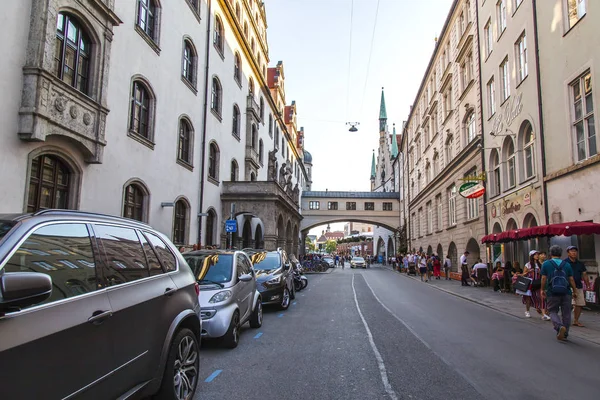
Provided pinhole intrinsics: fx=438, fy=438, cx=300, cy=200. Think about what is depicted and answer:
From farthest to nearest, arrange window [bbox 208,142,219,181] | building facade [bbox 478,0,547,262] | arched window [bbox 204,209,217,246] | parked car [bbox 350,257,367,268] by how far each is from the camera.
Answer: parked car [bbox 350,257,367,268] → window [bbox 208,142,219,181] → arched window [bbox 204,209,217,246] → building facade [bbox 478,0,547,262]

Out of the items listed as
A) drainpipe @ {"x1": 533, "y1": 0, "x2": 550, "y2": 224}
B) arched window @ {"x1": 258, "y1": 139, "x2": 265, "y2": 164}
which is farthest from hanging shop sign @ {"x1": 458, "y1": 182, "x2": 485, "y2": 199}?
arched window @ {"x1": 258, "y1": 139, "x2": 265, "y2": 164}

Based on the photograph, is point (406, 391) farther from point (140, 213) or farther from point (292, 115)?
point (292, 115)

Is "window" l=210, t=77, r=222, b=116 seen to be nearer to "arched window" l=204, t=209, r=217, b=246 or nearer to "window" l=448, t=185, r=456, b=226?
"arched window" l=204, t=209, r=217, b=246

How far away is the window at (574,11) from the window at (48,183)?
51.9 feet

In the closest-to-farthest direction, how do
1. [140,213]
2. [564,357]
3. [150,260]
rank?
[150,260] → [564,357] → [140,213]

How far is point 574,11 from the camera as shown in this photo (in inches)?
552

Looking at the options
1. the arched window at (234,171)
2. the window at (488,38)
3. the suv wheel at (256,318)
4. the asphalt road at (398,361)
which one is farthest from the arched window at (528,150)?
the arched window at (234,171)

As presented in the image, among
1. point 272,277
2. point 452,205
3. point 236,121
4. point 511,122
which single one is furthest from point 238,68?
point 272,277

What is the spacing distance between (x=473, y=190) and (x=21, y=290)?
2205 cm

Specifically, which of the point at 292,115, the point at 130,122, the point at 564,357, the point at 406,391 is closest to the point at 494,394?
the point at 406,391

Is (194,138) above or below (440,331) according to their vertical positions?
above

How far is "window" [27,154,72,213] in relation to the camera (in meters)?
10.5

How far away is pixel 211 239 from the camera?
23391mm

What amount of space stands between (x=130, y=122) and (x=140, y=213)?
333cm
